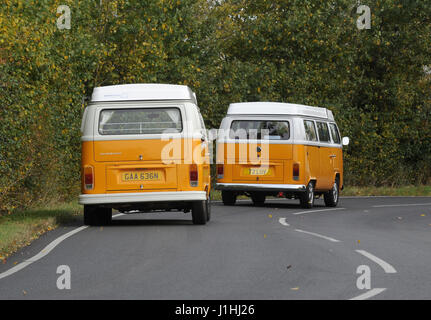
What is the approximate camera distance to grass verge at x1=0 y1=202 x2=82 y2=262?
13.0 meters

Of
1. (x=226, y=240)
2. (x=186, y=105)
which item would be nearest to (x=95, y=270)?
(x=226, y=240)

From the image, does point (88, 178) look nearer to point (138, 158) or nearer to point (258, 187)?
point (138, 158)

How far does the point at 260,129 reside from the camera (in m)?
22.2

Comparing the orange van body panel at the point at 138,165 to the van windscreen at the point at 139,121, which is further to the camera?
the van windscreen at the point at 139,121

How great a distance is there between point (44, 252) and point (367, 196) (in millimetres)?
19402

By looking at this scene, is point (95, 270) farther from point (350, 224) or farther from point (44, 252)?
point (350, 224)

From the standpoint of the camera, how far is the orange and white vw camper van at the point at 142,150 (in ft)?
52.2

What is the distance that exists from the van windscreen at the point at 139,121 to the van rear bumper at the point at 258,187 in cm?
621

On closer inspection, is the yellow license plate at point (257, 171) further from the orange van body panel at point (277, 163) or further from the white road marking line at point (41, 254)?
the white road marking line at point (41, 254)

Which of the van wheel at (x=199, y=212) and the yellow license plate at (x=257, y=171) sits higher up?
the yellow license plate at (x=257, y=171)

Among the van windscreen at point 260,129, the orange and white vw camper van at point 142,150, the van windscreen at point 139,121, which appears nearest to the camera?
the orange and white vw camper van at point 142,150

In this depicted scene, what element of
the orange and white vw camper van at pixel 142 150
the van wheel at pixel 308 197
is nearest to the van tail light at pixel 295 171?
the van wheel at pixel 308 197

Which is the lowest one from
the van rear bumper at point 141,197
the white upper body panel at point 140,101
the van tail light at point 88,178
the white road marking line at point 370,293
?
the white road marking line at point 370,293

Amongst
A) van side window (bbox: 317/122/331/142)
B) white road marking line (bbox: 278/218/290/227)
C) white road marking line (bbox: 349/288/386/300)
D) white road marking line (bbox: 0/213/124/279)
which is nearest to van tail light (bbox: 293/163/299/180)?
van side window (bbox: 317/122/331/142)
